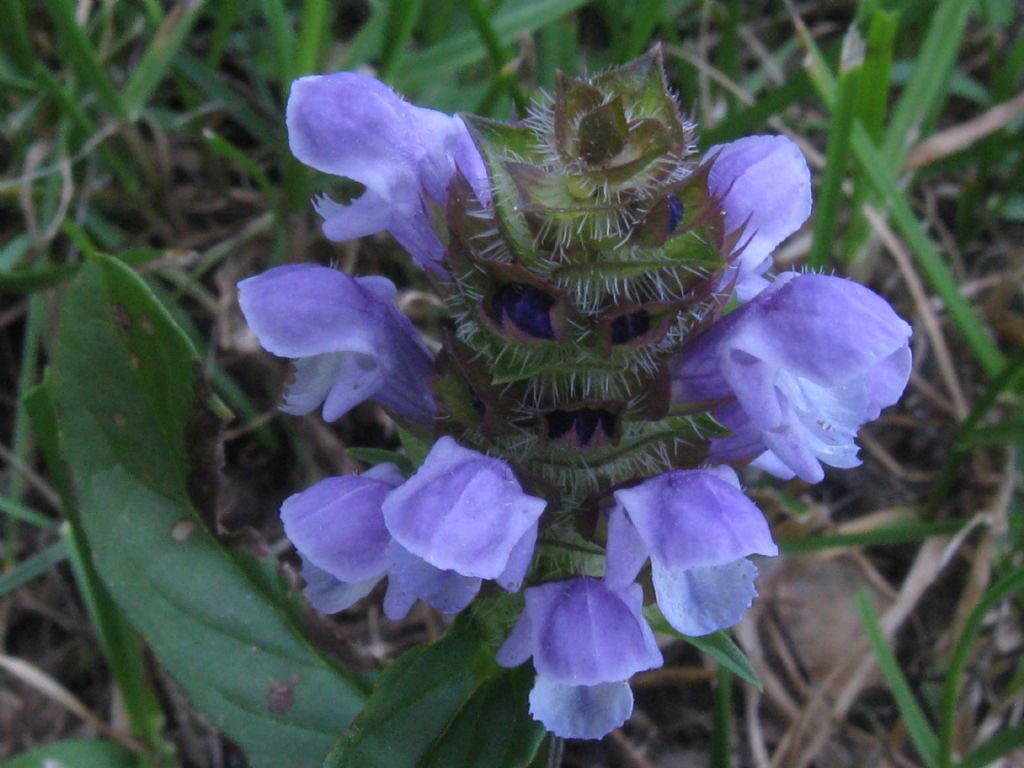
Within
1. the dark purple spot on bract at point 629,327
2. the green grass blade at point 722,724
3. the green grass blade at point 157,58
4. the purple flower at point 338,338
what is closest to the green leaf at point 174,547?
the purple flower at point 338,338

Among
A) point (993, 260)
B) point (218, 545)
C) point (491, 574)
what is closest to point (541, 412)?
point (491, 574)

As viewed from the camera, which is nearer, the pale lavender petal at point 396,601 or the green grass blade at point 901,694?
the pale lavender petal at point 396,601

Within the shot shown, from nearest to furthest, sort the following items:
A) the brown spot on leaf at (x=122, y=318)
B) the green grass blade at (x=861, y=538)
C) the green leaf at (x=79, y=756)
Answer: the brown spot on leaf at (x=122, y=318) < the green leaf at (x=79, y=756) < the green grass blade at (x=861, y=538)

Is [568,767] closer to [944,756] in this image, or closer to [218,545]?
[944,756]

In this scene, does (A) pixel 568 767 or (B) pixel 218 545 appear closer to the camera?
(B) pixel 218 545

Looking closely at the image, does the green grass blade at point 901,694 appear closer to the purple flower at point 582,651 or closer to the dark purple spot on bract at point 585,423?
the purple flower at point 582,651

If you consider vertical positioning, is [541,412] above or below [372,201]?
below

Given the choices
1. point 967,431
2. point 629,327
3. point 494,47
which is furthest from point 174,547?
point 967,431

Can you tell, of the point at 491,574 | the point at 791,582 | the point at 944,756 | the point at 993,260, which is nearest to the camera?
the point at 491,574
